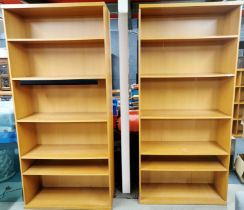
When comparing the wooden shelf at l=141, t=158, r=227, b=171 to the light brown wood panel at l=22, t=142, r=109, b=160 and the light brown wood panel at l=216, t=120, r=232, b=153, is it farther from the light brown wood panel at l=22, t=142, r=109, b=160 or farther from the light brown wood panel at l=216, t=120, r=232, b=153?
the light brown wood panel at l=22, t=142, r=109, b=160

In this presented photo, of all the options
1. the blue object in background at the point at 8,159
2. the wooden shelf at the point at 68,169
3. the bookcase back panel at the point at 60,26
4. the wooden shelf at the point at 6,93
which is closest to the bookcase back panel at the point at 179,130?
the wooden shelf at the point at 68,169

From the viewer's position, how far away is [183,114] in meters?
2.15

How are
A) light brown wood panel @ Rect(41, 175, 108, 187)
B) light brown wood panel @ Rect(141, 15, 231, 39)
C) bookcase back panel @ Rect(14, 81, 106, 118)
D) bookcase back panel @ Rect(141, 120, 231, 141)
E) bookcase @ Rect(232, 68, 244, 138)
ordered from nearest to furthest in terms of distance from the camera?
light brown wood panel @ Rect(141, 15, 231, 39) < bookcase back panel @ Rect(14, 81, 106, 118) < bookcase back panel @ Rect(141, 120, 231, 141) < light brown wood panel @ Rect(41, 175, 108, 187) < bookcase @ Rect(232, 68, 244, 138)

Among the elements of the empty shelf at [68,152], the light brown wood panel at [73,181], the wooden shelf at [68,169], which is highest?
the empty shelf at [68,152]

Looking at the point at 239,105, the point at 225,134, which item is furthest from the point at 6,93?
the point at 239,105

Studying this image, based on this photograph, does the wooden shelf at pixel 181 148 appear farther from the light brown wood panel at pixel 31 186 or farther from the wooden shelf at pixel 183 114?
the light brown wood panel at pixel 31 186

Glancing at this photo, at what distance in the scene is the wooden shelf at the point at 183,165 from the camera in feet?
7.18

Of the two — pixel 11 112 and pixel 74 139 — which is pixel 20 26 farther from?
pixel 74 139

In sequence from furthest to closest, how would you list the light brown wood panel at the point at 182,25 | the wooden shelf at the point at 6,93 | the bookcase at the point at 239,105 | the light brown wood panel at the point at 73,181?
the bookcase at the point at 239,105, the wooden shelf at the point at 6,93, the light brown wood panel at the point at 73,181, the light brown wood panel at the point at 182,25

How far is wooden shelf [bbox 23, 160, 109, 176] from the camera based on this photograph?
7.06 ft

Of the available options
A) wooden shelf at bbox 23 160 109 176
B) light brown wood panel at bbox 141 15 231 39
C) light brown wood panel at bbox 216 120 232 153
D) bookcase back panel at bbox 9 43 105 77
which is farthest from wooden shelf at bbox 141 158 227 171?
light brown wood panel at bbox 141 15 231 39

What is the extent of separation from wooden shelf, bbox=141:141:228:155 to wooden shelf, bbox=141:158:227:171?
0.19 meters

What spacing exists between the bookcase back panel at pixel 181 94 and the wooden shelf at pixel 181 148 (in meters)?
0.40

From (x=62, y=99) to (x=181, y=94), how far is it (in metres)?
1.31
